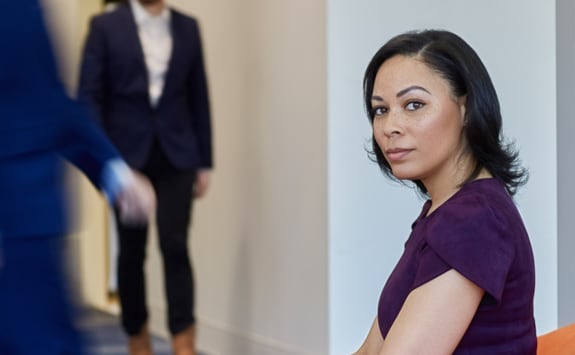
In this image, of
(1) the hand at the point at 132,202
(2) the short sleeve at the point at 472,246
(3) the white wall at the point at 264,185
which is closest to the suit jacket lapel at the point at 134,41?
(3) the white wall at the point at 264,185

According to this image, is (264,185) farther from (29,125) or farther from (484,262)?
(484,262)

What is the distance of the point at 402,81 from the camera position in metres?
1.46

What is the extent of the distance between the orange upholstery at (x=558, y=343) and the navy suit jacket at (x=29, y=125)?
841 millimetres

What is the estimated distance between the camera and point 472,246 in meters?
1.30

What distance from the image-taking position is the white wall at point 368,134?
2967 millimetres

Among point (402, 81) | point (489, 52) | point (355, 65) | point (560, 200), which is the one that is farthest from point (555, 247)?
point (402, 81)

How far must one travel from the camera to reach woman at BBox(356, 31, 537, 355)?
130 centimetres

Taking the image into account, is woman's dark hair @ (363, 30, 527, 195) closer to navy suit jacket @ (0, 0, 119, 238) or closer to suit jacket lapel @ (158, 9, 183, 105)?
navy suit jacket @ (0, 0, 119, 238)

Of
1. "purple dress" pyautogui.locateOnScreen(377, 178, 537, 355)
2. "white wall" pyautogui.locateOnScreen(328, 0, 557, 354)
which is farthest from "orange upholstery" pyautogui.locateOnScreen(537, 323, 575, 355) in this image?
"white wall" pyautogui.locateOnScreen(328, 0, 557, 354)

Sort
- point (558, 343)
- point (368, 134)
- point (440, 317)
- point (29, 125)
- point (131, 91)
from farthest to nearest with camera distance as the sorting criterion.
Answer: point (131, 91) → point (368, 134) → point (558, 343) → point (29, 125) → point (440, 317)

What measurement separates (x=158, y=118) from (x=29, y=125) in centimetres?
194

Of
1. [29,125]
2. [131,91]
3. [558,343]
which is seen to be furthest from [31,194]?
[131,91]

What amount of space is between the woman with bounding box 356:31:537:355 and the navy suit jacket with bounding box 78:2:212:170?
1.83 metres

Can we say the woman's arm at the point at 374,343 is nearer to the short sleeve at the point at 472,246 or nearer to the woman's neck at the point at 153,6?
the short sleeve at the point at 472,246
